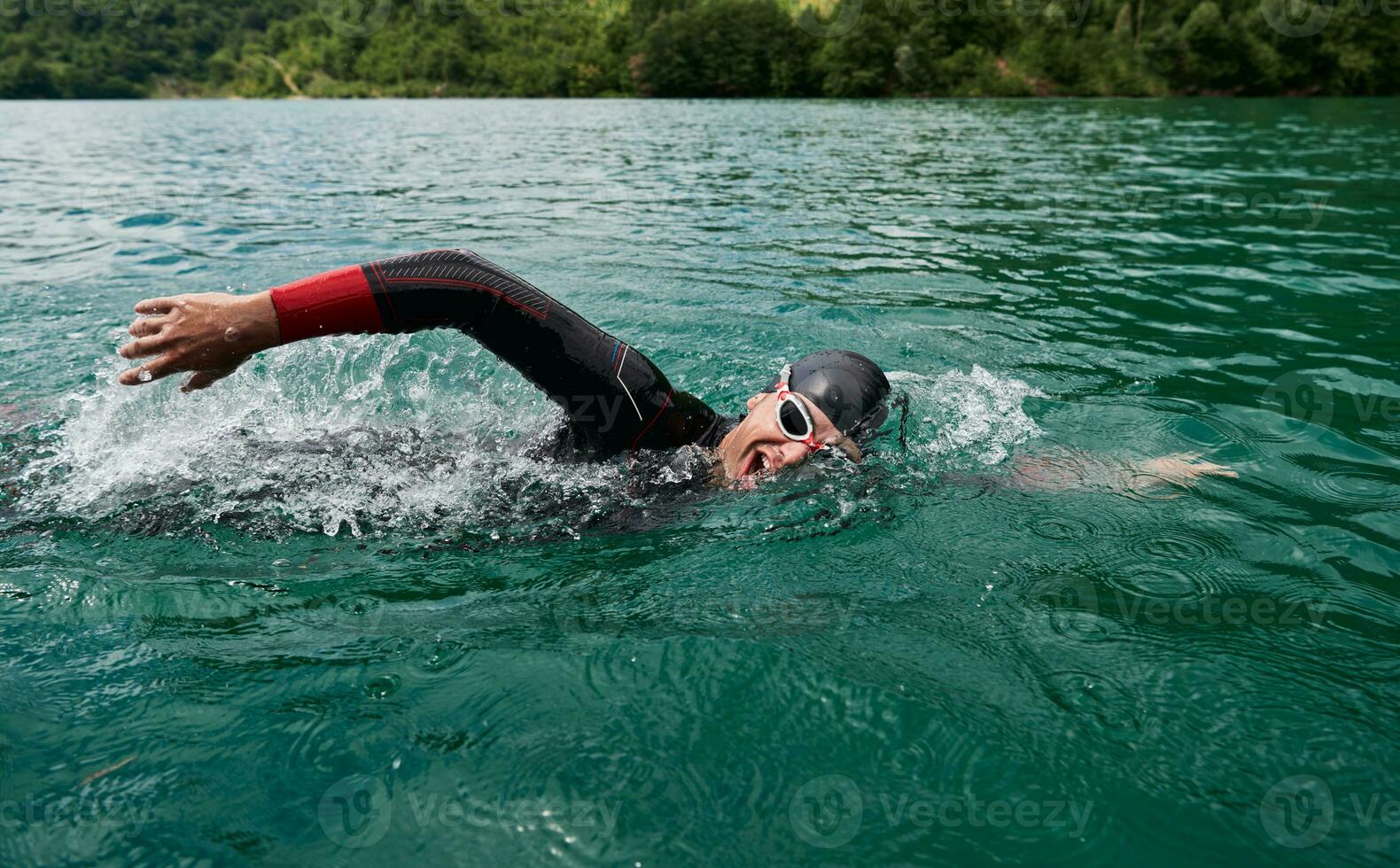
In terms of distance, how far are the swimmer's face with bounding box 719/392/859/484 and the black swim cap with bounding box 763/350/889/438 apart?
2.5 inches

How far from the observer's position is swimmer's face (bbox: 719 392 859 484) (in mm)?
3920

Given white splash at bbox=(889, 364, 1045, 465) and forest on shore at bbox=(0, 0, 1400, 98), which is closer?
white splash at bbox=(889, 364, 1045, 465)

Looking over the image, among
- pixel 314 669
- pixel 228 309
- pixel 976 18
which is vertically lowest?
pixel 314 669

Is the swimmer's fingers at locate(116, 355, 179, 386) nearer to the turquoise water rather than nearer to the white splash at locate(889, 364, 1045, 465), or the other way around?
the turquoise water

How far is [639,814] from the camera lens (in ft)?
7.36

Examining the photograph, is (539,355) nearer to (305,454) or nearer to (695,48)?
(305,454)

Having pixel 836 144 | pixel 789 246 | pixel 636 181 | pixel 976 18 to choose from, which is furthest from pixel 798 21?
pixel 789 246

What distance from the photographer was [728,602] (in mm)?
3291

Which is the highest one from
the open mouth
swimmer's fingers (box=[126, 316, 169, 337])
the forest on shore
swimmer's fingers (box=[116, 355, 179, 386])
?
the forest on shore

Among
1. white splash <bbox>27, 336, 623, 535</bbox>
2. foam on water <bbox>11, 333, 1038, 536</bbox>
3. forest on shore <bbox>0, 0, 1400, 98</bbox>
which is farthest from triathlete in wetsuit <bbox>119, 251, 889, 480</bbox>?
forest on shore <bbox>0, 0, 1400, 98</bbox>

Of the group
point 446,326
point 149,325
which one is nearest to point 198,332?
point 149,325

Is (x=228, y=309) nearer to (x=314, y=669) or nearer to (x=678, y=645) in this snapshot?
(x=314, y=669)

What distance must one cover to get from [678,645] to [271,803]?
1.28 metres

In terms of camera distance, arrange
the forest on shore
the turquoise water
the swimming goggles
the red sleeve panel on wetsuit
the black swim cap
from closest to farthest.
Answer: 1. the turquoise water
2. the red sleeve panel on wetsuit
3. the swimming goggles
4. the black swim cap
5. the forest on shore
